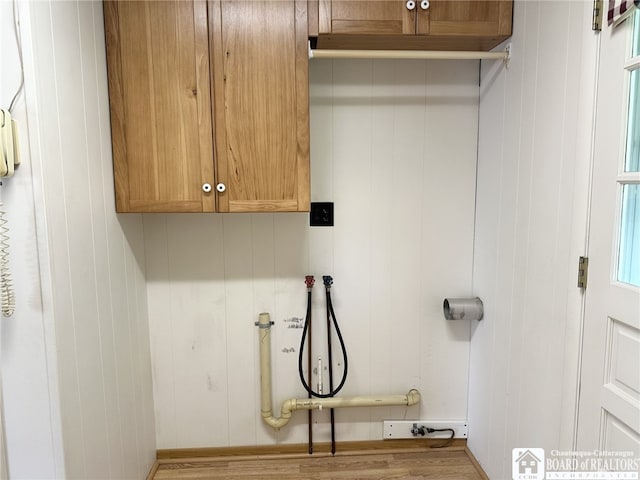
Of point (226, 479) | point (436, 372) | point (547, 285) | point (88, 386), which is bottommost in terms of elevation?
point (226, 479)

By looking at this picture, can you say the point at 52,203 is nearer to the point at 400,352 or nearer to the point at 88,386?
the point at 88,386

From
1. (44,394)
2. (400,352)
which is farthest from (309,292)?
(44,394)

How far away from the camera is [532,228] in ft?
4.93

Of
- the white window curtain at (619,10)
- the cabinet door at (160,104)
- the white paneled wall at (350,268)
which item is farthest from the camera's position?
the white paneled wall at (350,268)

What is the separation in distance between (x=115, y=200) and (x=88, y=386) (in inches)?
27.8

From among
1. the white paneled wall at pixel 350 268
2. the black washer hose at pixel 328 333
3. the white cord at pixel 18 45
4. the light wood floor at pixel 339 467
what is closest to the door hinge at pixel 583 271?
the white paneled wall at pixel 350 268

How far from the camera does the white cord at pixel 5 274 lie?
111 cm

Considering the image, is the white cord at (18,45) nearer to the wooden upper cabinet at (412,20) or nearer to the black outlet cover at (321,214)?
the wooden upper cabinet at (412,20)

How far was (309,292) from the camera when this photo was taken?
1981mm

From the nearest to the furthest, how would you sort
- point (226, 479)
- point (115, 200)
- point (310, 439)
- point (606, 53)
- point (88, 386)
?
point (606, 53)
point (88, 386)
point (115, 200)
point (226, 479)
point (310, 439)

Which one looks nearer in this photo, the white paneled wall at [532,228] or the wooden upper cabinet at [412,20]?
the white paneled wall at [532,228]

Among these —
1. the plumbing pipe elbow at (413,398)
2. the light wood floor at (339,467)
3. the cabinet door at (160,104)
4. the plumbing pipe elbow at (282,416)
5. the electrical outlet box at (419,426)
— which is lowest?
the light wood floor at (339,467)

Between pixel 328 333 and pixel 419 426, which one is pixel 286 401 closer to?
pixel 328 333

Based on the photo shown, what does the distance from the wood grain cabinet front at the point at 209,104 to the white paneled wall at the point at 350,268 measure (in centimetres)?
35
